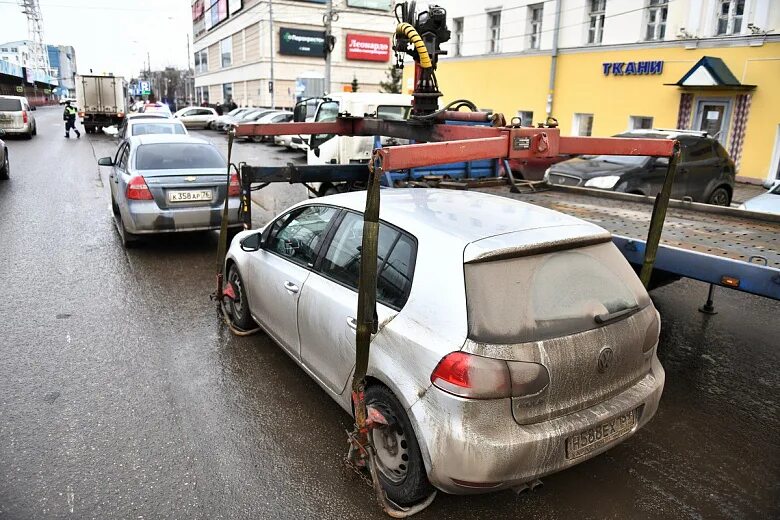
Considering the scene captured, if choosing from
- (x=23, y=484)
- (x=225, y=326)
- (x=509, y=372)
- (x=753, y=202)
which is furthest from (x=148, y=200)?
(x=753, y=202)

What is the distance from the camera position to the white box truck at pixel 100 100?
103ft

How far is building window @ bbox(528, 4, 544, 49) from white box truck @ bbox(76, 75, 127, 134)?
22.4 m

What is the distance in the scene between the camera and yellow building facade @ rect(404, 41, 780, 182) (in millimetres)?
16422

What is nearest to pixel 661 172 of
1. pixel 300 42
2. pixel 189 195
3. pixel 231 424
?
pixel 189 195

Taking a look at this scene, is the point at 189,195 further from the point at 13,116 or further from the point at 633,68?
the point at 13,116

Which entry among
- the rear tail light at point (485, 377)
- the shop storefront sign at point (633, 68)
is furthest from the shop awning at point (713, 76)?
the rear tail light at point (485, 377)

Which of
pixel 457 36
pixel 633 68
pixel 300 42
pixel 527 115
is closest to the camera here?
pixel 633 68

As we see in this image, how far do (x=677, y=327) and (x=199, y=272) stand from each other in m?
5.44

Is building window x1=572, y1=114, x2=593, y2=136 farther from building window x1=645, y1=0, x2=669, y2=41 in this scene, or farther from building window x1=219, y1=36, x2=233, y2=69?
building window x1=219, y1=36, x2=233, y2=69

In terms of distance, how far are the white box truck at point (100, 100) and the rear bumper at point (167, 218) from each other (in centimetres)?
→ 2790

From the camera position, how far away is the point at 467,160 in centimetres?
309

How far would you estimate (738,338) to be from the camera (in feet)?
18.4

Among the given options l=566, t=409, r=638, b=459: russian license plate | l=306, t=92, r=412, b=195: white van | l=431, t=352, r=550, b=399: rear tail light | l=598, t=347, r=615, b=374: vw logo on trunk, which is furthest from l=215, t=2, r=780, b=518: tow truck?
l=306, t=92, r=412, b=195: white van

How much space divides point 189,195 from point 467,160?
18.0 ft
